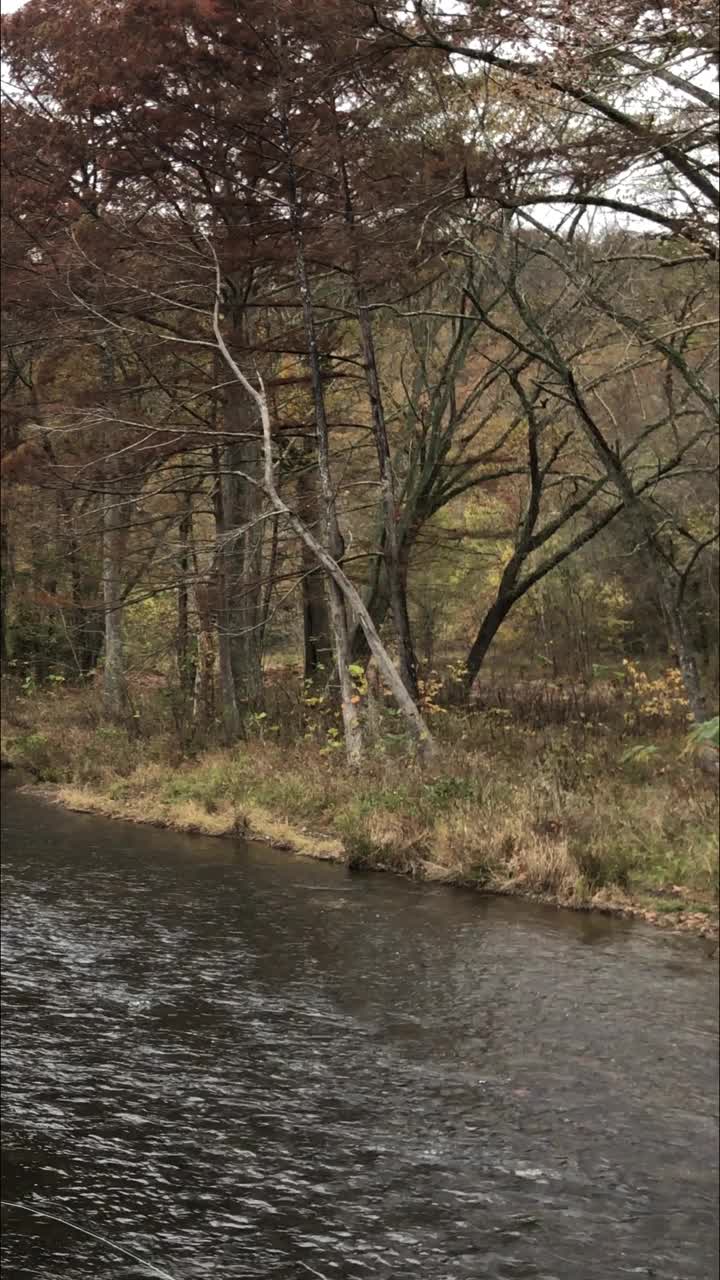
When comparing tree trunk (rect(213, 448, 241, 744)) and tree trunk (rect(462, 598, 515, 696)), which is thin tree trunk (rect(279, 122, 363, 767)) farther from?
tree trunk (rect(462, 598, 515, 696))

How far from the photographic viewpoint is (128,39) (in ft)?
51.4

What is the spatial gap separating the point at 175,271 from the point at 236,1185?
1492 centimetres

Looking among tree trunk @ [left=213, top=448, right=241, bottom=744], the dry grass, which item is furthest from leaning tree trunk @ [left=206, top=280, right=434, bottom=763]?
tree trunk @ [left=213, top=448, right=241, bottom=744]

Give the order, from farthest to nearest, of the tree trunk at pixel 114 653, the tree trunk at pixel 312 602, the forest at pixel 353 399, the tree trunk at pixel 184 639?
the tree trunk at pixel 114 653 < the tree trunk at pixel 312 602 < the tree trunk at pixel 184 639 < the forest at pixel 353 399

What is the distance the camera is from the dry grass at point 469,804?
1063 cm

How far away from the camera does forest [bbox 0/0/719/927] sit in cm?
1131

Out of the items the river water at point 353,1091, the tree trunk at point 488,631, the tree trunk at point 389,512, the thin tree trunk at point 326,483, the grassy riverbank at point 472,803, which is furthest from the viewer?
the tree trunk at point 488,631

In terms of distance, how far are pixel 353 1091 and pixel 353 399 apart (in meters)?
17.6

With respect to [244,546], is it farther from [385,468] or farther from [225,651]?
[385,468]

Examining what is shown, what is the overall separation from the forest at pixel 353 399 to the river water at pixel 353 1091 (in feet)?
7.04

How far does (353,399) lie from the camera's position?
72.5ft

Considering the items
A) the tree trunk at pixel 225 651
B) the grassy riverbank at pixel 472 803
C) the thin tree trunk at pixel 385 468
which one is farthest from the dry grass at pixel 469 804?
the thin tree trunk at pixel 385 468

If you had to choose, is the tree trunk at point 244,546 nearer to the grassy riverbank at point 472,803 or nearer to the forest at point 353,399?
the forest at point 353,399

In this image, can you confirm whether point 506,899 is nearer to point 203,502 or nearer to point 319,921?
point 319,921
